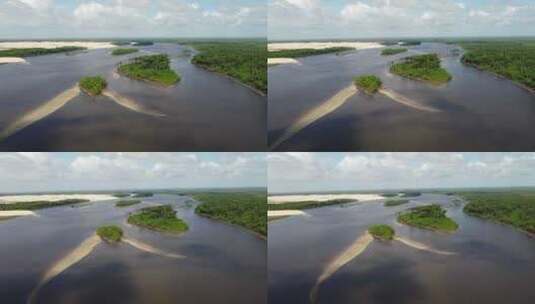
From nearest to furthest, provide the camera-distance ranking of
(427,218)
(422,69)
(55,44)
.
Result: (422,69)
(427,218)
(55,44)

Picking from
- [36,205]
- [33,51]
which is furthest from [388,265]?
[33,51]

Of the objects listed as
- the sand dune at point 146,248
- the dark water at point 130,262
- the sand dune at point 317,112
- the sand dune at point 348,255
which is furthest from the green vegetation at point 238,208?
the sand dune at point 348,255

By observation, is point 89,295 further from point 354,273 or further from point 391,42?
point 391,42

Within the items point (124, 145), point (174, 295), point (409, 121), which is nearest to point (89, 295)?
point (174, 295)

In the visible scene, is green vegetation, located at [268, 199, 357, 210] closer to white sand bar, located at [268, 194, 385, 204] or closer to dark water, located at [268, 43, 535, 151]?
white sand bar, located at [268, 194, 385, 204]

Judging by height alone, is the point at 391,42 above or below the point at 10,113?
above

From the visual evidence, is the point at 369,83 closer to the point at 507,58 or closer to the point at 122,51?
the point at 507,58
